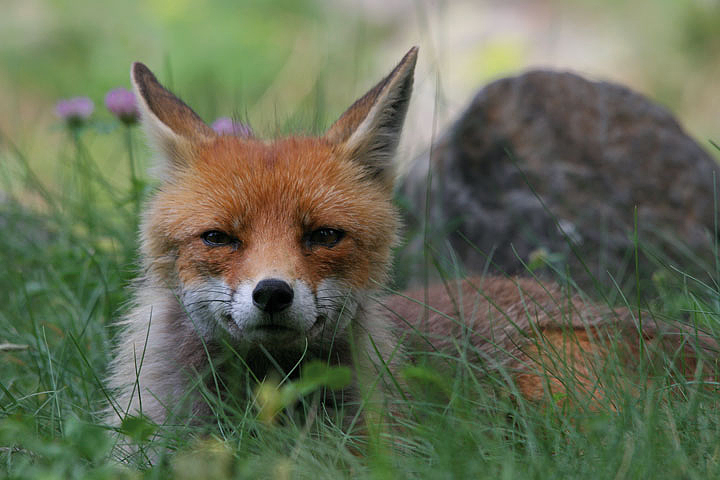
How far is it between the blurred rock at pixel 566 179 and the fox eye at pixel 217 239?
2.40 m

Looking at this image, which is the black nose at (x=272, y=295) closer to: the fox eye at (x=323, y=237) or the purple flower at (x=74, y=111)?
the fox eye at (x=323, y=237)

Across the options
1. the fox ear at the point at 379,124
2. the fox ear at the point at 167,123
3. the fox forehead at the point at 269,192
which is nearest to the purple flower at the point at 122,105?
the fox ear at the point at 167,123

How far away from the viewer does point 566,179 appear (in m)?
5.89

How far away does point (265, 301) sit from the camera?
309cm

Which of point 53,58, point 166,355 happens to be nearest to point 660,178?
point 166,355

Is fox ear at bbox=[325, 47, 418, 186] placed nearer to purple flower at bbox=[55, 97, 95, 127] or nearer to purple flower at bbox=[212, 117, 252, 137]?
purple flower at bbox=[212, 117, 252, 137]

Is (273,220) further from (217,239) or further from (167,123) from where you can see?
(167,123)

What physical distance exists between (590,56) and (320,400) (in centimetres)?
909

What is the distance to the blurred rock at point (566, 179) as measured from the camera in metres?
5.65

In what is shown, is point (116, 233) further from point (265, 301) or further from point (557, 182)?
point (557, 182)

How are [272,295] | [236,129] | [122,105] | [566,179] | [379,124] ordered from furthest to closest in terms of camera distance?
[566,179]
[122,105]
[236,129]
[379,124]
[272,295]

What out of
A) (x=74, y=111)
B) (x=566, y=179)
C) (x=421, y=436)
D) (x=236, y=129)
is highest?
(x=74, y=111)

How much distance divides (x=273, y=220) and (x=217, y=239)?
0.26 meters

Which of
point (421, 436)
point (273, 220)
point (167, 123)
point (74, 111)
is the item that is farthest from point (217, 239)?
point (74, 111)
